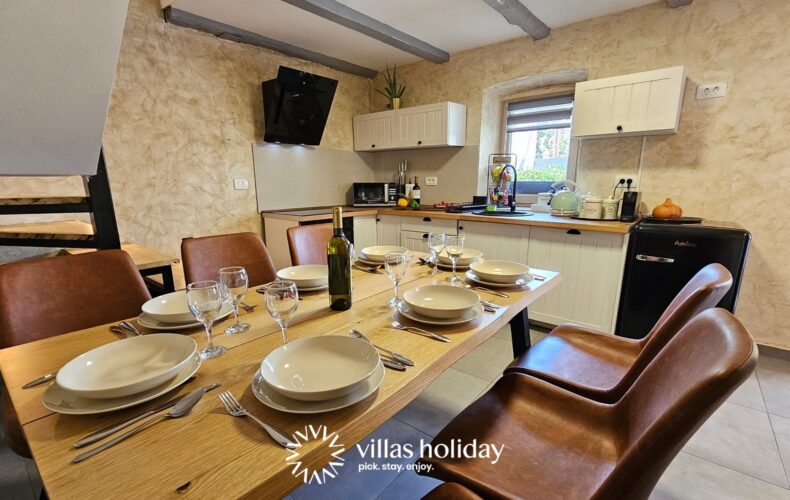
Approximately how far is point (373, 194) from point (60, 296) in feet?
9.66

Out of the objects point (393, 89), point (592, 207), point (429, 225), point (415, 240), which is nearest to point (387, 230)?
point (415, 240)

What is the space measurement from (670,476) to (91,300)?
2261 millimetres

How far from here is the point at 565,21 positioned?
274 cm

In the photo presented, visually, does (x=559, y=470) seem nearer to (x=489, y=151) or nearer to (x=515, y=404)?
(x=515, y=404)

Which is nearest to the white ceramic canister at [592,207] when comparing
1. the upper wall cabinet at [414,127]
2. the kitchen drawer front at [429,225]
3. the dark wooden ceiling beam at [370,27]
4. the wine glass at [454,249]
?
the kitchen drawer front at [429,225]

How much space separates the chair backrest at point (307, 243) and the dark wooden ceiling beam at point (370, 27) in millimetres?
1544

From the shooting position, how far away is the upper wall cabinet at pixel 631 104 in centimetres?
225

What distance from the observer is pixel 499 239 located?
276 cm

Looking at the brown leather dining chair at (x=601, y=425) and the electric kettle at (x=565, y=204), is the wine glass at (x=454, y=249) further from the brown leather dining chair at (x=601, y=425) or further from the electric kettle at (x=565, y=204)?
the electric kettle at (x=565, y=204)

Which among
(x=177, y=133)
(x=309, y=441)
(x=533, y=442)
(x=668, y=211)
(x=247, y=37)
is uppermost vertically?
(x=247, y=37)

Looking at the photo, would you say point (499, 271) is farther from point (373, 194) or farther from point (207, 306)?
point (373, 194)

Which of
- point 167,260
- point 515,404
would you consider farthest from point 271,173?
point 515,404

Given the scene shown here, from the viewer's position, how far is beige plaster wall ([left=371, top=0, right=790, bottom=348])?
7.18ft

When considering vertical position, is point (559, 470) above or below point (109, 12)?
below
